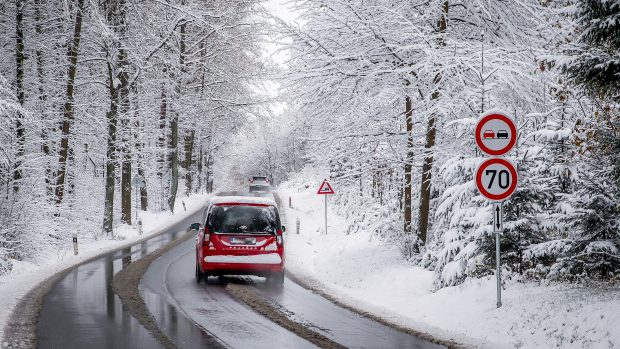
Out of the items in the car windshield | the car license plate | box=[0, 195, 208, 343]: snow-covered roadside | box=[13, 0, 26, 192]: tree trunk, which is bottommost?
box=[0, 195, 208, 343]: snow-covered roadside

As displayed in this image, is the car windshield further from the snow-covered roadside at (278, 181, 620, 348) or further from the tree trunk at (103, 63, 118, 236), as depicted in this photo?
the tree trunk at (103, 63, 118, 236)

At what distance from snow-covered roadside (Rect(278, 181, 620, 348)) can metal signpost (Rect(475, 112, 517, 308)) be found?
3.05ft

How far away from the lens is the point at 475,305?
9.62 metres

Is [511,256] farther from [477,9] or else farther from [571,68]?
[477,9]

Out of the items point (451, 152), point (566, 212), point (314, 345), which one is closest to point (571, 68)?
point (566, 212)

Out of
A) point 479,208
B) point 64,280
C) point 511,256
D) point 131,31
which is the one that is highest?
point 131,31

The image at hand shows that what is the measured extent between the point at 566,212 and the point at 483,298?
1.90 metres

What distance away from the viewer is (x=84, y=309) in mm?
10375

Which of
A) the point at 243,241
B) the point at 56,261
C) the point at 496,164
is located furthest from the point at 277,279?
the point at 56,261

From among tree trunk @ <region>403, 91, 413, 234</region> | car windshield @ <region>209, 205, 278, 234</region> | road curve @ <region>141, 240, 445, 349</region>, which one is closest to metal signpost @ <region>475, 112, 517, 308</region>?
road curve @ <region>141, 240, 445, 349</region>

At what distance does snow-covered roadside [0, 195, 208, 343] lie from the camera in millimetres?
12078

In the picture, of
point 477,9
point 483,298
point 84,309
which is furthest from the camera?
point 477,9

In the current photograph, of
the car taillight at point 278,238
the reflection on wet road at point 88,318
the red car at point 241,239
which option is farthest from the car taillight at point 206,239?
the reflection on wet road at point 88,318

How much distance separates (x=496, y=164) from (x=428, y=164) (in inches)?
199
